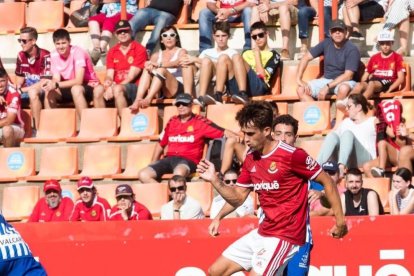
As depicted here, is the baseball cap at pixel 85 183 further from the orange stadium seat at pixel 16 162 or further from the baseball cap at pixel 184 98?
the orange stadium seat at pixel 16 162

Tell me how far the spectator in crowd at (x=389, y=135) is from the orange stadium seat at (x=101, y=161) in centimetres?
306

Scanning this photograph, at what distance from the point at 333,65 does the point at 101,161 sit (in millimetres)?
2950

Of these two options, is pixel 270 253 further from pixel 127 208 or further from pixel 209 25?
pixel 209 25

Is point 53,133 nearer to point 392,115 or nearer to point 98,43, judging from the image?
point 98,43

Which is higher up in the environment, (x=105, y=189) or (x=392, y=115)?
(x=392, y=115)

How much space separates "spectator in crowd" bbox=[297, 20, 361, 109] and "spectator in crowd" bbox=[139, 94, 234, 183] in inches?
50.5

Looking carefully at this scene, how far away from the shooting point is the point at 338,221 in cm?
955

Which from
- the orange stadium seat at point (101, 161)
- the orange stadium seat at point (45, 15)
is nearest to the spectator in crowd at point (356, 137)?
the orange stadium seat at point (101, 161)

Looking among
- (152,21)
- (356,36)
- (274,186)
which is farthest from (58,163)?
(274,186)

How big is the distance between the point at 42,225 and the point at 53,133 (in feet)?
12.4

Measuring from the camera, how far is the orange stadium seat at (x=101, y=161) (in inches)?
591

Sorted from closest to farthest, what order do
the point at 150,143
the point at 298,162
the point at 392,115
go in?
the point at 298,162 < the point at 392,115 < the point at 150,143

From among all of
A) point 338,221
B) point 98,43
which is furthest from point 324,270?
point 98,43

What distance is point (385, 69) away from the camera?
14.7 m
